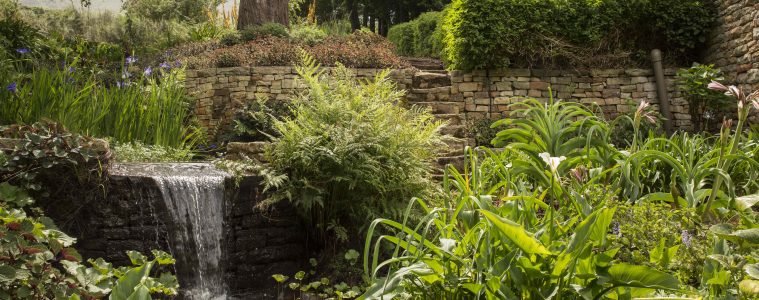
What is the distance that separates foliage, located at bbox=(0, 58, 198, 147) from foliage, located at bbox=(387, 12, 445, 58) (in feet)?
19.9

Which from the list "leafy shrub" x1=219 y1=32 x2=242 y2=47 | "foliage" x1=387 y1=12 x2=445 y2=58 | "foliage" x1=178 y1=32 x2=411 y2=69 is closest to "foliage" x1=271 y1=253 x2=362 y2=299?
"foliage" x1=178 y1=32 x2=411 y2=69

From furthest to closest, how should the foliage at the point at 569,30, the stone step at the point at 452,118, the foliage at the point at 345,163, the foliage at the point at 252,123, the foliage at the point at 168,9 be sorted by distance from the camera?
the foliage at the point at 168,9 < the foliage at the point at 569,30 < the foliage at the point at 252,123 < the stone step at the point at 452,118 < the foliage at the point at 345,163

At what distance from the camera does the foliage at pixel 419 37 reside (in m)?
13.3

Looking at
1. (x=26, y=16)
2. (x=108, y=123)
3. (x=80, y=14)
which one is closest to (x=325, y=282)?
(x=108, y=123)

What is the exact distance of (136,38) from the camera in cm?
1285

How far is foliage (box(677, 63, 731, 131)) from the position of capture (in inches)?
321

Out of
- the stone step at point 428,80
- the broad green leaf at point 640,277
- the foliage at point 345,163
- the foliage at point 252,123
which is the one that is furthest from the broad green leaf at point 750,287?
the stone step at point 428,80

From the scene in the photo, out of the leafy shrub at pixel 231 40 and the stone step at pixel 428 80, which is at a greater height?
the leafy shrub at pixel 231 40

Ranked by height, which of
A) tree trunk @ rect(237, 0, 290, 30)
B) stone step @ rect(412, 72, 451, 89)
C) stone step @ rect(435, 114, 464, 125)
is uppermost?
tree trunk @ rect(237, 0, 290, 30)

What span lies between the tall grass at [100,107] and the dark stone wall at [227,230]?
1.06 meters

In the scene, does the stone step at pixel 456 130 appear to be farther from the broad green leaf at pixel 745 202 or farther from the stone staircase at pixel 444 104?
the broad green leaf at pixel 745 202

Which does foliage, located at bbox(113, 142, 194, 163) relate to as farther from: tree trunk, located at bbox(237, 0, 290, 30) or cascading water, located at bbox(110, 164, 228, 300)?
tree trunk, located at bbox(237, 0, 290, 30)

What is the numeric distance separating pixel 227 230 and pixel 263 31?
633 centimetres

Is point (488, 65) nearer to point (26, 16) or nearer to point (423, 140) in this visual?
point (423, 140)
